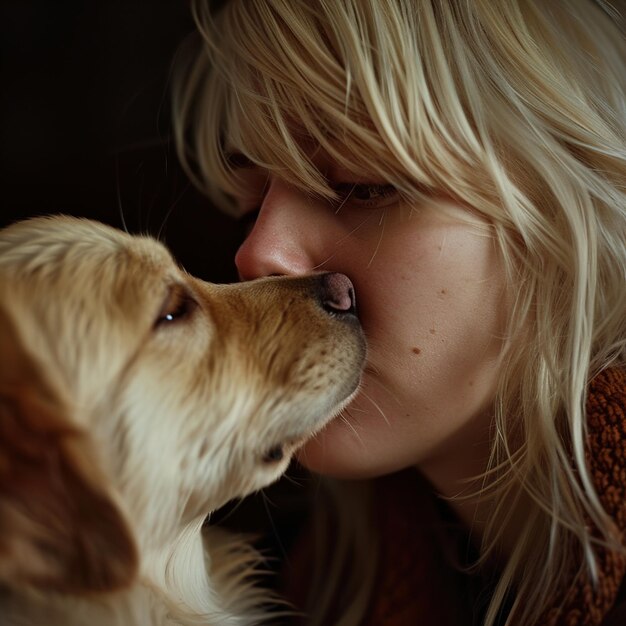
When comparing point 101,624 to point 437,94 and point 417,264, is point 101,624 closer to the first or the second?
point 417,264

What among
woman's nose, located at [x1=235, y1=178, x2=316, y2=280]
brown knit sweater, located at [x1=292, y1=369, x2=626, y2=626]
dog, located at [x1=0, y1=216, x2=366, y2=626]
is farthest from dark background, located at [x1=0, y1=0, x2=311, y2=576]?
dog, located at [x1=0, y1=216, x2=366, y2=626]

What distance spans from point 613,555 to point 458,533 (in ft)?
1.87

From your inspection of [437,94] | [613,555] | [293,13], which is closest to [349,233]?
[437,94]

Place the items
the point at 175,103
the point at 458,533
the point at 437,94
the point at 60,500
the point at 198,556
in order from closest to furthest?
1. the point at 60,500
2. the point at 437,94
3. the point at 198,556
4. the point at 458,533
5. the point at 175,103

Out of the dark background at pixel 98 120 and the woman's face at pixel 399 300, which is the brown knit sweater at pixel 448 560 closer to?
the woman's face at pixel 399 300

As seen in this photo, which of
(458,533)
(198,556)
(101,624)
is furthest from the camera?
(458,533)

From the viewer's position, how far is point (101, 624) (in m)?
0.98

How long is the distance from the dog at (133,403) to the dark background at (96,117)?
65cm

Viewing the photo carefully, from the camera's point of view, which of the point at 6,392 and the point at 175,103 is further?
the point at 175,103

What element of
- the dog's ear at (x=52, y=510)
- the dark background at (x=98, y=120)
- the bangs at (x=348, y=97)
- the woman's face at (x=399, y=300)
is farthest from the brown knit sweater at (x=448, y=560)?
the dog's ear at (x=52, y=510)

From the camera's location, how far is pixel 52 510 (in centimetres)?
80

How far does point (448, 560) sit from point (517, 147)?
0.86m

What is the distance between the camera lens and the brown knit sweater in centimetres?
100

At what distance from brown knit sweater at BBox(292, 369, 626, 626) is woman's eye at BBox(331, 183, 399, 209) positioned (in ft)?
1.47
